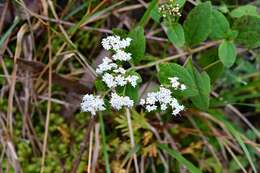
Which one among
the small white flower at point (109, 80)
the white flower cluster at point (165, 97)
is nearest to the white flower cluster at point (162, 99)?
the white flower cluster at point (165, 97)

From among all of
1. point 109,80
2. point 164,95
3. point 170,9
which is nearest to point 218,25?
point 170,9

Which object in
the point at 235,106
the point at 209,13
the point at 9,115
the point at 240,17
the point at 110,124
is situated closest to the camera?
the point at 209,13

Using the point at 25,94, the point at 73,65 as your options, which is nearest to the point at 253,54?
the point at 73,65

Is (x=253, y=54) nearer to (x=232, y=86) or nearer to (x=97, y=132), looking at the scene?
(x=232, y=86)

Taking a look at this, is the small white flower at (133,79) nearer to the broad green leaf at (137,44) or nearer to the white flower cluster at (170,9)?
the broad green leaf at (137,44)

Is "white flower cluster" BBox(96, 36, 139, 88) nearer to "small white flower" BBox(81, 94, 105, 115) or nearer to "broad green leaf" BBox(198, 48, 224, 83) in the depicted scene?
"small white flower" BBox(81, 94, 105, 115)

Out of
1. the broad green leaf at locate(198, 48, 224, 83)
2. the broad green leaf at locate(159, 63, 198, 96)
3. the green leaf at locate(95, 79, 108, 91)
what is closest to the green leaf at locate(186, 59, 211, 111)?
the broad green leaf at locate(159, 63, 198, 96)

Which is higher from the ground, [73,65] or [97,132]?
[73,65]
